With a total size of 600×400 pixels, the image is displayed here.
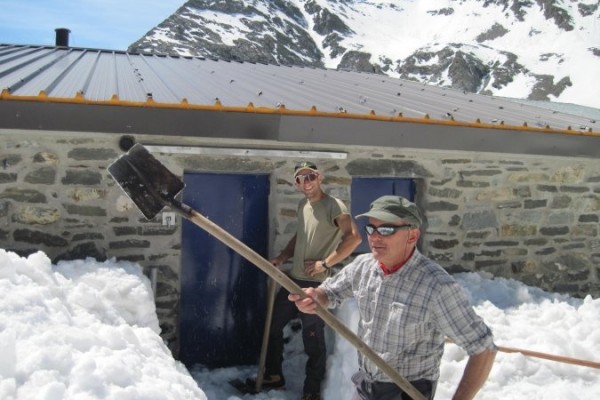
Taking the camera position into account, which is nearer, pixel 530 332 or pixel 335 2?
pixel 530 332

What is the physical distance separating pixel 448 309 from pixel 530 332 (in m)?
2.44

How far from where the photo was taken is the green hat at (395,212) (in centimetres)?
248

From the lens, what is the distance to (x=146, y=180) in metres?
3.04

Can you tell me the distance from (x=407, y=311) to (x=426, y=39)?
94040mm

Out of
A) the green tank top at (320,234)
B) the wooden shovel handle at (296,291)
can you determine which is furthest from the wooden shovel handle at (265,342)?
the wooden shovel handle at (296,291)

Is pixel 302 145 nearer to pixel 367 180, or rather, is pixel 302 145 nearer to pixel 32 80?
pixel 367 180

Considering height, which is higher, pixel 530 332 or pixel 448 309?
pixel 448 309

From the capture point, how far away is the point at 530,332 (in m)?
4.41

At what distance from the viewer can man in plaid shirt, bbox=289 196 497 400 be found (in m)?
2.34

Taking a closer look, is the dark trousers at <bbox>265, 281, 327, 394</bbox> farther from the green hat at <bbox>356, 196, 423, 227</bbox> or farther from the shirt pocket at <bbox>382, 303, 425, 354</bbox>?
the green hat at <bbox>356, 196, 423, 227</bbox>

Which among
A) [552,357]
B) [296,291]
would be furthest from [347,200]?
[296,291]

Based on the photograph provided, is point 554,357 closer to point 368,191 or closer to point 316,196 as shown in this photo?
point 316,196

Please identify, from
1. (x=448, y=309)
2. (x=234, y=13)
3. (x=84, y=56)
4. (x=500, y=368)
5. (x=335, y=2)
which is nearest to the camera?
(x=448, y=309)

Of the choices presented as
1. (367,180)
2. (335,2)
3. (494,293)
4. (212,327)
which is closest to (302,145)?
(367,180)
